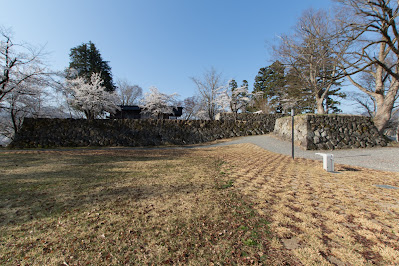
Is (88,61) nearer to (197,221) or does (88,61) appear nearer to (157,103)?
(157,103)

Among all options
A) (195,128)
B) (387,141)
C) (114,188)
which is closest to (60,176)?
(114,188)

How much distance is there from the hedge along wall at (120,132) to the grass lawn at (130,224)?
36.9ft

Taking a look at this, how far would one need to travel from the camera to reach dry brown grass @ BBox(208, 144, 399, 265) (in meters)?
1.85

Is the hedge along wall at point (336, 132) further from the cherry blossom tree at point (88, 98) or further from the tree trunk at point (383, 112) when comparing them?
the cherry blossom tree at point (88, 98)

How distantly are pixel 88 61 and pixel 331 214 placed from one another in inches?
1213

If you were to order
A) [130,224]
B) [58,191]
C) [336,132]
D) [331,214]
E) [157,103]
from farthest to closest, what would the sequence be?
[157,103] → [336,132] → [58,191] → [331,214] → [130,224]

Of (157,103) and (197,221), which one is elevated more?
(157,103)

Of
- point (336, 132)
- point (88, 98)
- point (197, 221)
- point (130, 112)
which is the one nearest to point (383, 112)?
point (336, 132)

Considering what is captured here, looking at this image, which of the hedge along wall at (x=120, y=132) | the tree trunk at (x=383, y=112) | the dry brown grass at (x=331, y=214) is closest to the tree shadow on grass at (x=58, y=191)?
the dry brown grass at (x=331, y=214)

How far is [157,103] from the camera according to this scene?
24375 millimetres

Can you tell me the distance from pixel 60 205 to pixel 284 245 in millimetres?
3520

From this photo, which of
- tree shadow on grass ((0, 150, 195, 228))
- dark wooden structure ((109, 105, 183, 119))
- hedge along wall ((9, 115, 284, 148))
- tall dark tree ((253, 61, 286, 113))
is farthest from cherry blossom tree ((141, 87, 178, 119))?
tree shadow on grass ((0, 150, 195, 228))

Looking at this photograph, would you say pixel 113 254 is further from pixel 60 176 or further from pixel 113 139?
pixel 113 139

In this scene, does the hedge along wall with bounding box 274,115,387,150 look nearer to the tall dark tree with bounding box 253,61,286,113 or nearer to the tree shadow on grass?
the tree shadow on grass
